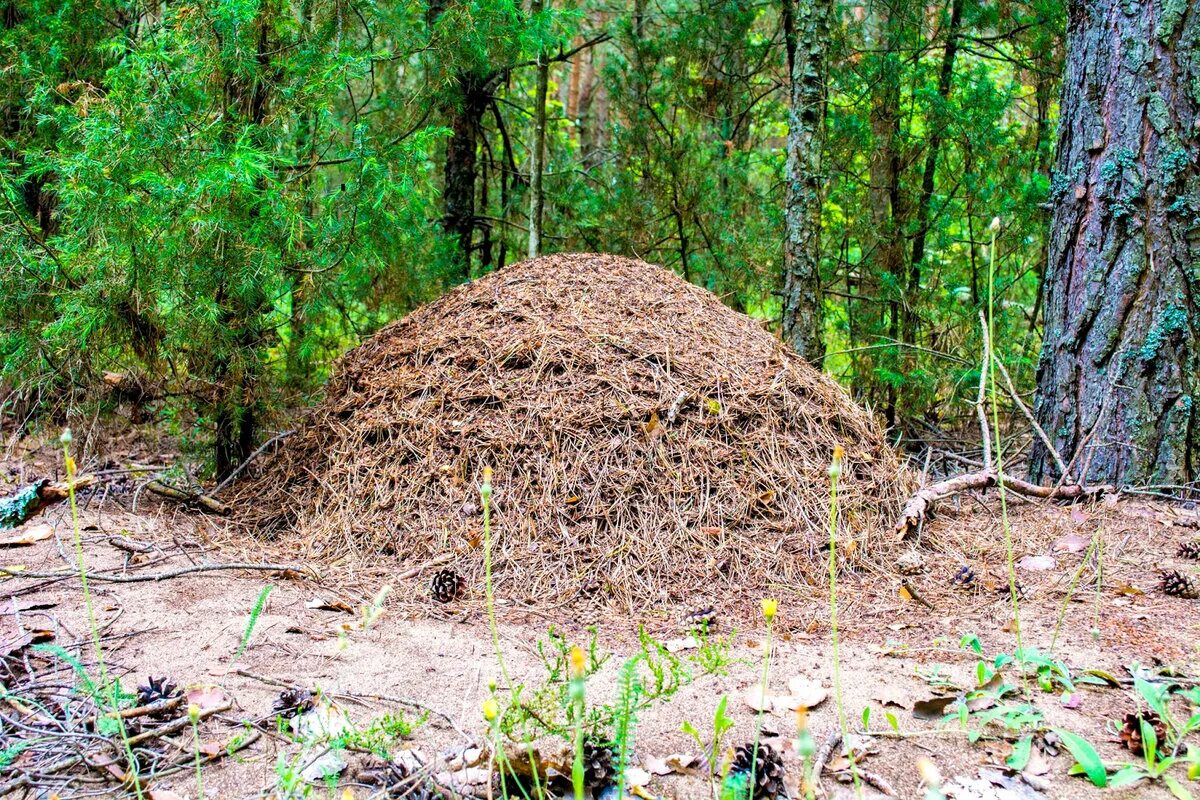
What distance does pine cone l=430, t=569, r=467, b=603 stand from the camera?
10.2 feet

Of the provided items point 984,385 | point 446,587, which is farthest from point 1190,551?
point 446,587

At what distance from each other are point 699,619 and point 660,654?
440mm

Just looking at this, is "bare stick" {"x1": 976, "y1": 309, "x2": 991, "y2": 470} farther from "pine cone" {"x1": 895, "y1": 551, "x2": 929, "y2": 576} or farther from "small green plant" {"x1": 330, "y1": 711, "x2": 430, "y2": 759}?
"small green plant" {"x1": 330, "y1": 711, "x2": 430, "y2": 759}

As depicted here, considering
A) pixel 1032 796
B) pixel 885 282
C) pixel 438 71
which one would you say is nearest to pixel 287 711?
pixel 1032 796

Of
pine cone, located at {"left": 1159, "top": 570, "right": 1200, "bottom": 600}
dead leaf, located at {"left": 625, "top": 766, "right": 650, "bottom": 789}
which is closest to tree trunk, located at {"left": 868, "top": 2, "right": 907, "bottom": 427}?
pine cone, located at {"left": 1159, "top": 570, "right": 1200, "bottom": 600}

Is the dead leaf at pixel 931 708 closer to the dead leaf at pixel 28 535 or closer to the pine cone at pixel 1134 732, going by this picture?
the pine cone at pixel 1134 732

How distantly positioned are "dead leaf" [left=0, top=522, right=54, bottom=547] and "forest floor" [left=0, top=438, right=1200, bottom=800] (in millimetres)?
29

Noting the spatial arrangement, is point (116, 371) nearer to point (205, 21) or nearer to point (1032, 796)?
point (205, 21)

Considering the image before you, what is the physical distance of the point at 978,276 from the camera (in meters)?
7.07

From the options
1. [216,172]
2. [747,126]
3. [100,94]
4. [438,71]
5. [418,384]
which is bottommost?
[418,384]

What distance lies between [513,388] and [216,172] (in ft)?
5.55

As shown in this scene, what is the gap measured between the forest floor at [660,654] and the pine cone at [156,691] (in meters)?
0.07

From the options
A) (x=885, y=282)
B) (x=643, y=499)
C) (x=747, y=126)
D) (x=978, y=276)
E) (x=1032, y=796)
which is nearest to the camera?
(x=1032, y=796)

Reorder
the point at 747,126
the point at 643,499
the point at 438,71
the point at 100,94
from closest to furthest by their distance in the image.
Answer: the point at 643,499, the point at 100,94, the point at 438,71, the point at 747,126
